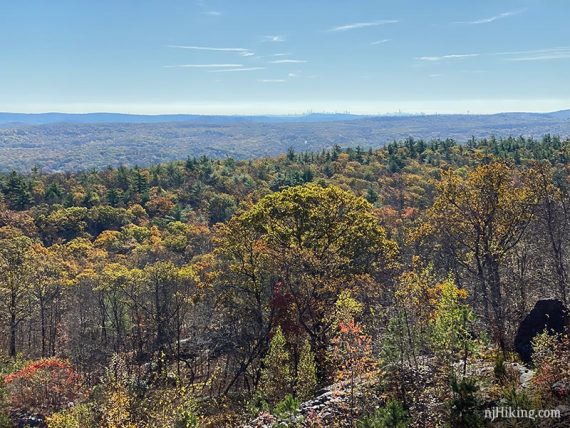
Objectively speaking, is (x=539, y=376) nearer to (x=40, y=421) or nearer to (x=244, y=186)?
(x=40, y=421)

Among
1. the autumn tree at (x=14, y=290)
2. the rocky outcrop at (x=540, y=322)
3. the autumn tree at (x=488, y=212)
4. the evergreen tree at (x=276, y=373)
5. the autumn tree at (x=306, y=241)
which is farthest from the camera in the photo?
the autumn tree at (x=14, y=290)

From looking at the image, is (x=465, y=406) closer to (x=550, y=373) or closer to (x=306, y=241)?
(x=550, y=373)

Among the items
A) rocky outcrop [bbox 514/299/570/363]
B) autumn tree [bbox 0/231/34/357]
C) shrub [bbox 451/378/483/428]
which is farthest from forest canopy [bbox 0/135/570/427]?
rocky outcrop [bbox 514/299/570/363]

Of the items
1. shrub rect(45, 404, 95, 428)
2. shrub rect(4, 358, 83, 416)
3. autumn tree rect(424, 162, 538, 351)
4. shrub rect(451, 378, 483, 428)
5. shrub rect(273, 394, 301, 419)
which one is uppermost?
autumn tree rect(424, 162, 538, 351)

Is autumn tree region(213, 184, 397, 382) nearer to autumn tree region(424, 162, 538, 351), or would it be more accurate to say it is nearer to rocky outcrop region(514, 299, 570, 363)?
autumn tree region(424, 162, 538, 351)

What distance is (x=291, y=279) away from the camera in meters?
26.9

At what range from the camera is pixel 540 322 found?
1981 centimetres

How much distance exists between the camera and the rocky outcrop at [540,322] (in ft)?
64.6

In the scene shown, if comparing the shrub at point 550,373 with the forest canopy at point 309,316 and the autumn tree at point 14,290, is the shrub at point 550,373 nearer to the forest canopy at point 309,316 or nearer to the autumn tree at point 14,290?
the forest canopy at point 309,316

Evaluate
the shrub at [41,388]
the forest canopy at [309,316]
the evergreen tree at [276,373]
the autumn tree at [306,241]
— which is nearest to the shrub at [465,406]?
the forest canopy at [309,316]

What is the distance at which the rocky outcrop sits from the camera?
1970 centimetres

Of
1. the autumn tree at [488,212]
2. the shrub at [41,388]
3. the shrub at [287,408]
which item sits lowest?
the shrub at [41,388]

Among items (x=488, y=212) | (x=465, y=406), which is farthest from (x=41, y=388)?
(x=488, y=212)

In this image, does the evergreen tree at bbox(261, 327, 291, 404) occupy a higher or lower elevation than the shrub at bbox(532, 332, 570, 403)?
lower
